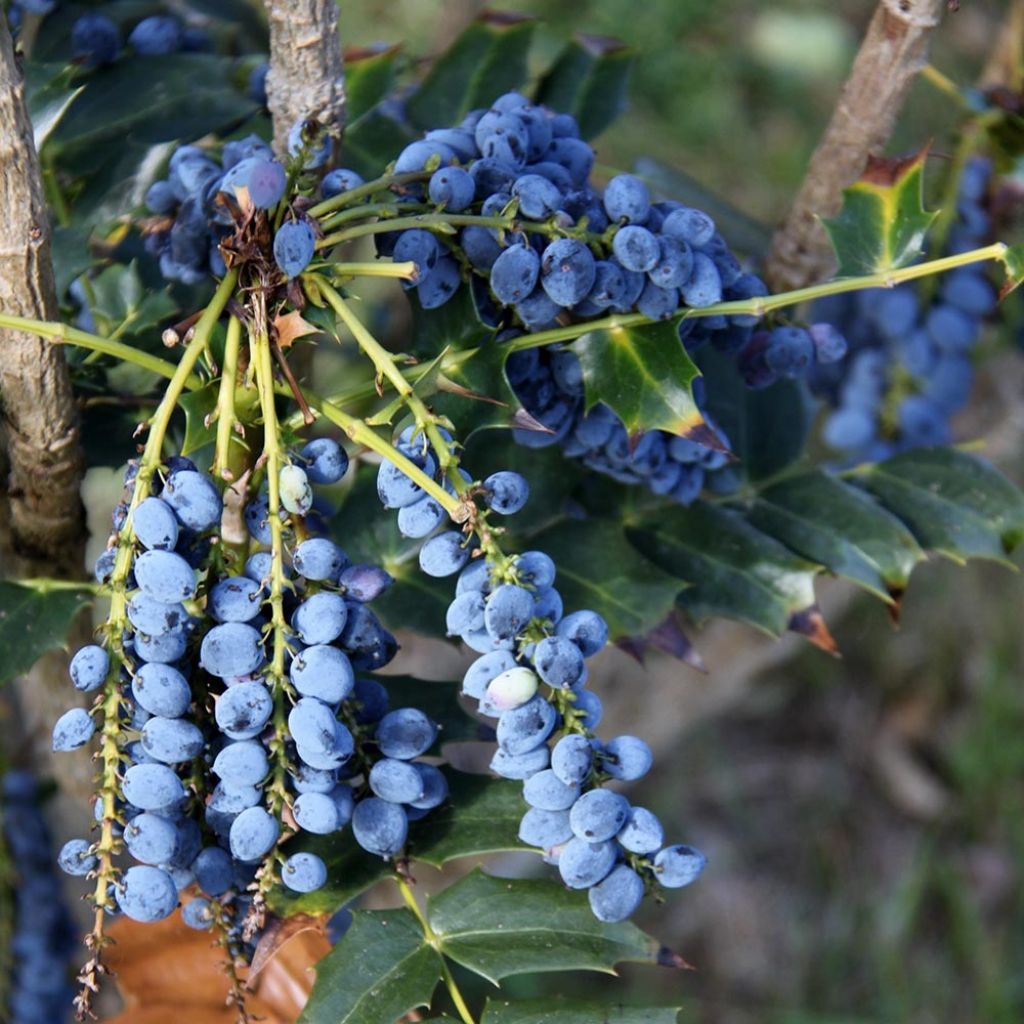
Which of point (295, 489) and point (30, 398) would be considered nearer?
point (295, 489)

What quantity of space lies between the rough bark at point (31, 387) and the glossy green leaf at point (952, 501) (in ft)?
2.06

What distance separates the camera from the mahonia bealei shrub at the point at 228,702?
599 mm

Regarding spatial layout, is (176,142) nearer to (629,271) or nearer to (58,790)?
(629,271)

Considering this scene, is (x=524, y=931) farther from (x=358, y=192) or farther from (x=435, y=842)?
(x=358, y=192)

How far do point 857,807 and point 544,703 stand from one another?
77.5 inches

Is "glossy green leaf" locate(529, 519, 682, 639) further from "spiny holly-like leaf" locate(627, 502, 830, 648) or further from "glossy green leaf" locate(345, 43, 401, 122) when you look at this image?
"glossy green leaf" locate(345, 43, 401, 122)

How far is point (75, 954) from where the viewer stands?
1220 millimetres

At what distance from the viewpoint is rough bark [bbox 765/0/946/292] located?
90 cm

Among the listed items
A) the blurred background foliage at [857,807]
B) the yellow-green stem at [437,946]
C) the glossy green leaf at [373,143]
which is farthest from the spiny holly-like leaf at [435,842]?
the blurred background foliage at [857,807]

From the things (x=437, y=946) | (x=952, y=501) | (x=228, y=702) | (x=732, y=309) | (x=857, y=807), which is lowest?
(x=857, y=807)

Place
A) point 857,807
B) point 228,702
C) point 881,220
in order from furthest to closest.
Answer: point 857,807, point 881,220, point 228,702

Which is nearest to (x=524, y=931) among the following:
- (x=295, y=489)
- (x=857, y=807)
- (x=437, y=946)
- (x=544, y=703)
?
(x=437, y=946)

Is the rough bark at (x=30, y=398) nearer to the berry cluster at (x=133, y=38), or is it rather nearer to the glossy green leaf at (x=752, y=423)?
the berry cluster at (x=133, y=38)

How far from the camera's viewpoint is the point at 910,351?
3.90ft
